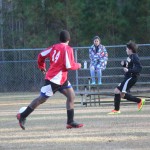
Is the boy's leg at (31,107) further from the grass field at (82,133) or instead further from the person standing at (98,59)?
the person standing at (98,59)

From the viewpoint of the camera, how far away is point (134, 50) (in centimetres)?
1351

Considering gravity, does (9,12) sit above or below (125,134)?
above

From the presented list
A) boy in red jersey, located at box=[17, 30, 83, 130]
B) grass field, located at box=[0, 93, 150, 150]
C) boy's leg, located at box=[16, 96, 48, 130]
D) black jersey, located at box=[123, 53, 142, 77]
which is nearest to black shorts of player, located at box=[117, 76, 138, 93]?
black jersey, located at box=[123, 53, 142, 77]

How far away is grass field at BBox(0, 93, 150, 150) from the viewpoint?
9.16 m

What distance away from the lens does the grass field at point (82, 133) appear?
30.1 ft

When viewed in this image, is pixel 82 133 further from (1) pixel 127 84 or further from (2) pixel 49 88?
(1) pixel 127 84

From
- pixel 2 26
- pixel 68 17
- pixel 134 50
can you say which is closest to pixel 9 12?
pixel 2 26

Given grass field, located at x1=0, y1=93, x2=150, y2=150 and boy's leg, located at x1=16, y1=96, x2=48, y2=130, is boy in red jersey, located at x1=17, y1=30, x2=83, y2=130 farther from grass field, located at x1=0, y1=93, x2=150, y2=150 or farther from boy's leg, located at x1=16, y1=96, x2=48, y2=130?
grass field, located at x1=0, y1=93, x2=150, y2=150

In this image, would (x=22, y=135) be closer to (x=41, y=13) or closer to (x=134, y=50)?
(x=134, y=50)

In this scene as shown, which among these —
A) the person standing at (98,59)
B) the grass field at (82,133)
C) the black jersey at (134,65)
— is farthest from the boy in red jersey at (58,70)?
the person standing at (98,59)

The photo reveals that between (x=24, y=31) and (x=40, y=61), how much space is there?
19.6 metres

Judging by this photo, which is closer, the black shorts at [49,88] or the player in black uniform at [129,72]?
the black shorts at [49,88]

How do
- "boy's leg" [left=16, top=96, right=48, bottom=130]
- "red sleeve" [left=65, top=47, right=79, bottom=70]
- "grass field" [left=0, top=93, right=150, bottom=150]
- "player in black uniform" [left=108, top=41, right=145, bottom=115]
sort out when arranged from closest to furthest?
"grass field" [left=0, top=93, right=150, bottom=150], "red sleeve" [left=65, top=47, right=79, bottom=70], "boy's leg" [left=16, top=96, right=48, bottom=130], "player in black uniform" [left=108, top=41, right=145, bottom=115]

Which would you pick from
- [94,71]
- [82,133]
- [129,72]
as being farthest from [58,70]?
[94,71]
